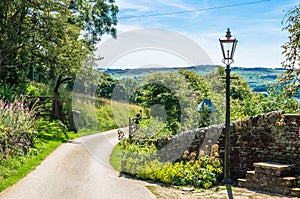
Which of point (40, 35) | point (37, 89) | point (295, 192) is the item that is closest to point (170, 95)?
point (40, 35)

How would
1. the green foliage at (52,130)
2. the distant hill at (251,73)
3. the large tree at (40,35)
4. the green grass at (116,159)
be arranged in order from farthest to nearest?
1. the large tree at (40,35)
2. the green foliage at (52,130)
3. the distant hill at (251,73)
4. the green grass at (116,159)

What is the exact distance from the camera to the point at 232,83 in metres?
22.2

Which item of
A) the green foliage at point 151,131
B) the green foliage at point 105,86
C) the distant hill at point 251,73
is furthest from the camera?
the green foliage at point 105,86

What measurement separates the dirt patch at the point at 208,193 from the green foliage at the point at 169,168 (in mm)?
426

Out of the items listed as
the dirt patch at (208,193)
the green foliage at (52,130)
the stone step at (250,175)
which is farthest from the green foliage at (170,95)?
the dirt patch at (208,193)

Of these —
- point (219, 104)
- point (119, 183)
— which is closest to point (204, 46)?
point (219, 104)

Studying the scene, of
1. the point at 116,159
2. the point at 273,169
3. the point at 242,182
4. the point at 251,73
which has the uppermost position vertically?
the point at 251,73

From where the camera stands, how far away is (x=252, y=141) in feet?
33.0

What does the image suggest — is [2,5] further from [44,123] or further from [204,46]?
[204,46]

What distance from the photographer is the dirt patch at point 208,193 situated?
8430 mm

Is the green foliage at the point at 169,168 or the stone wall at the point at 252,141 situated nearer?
the stone wall at the point at 252,141

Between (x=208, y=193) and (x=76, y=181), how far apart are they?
3.23 meters

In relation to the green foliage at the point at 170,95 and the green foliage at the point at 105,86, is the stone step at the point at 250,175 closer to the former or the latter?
the green foliage at the point at 170,95

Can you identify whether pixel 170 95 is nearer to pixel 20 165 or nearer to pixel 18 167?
pixel 20 165
